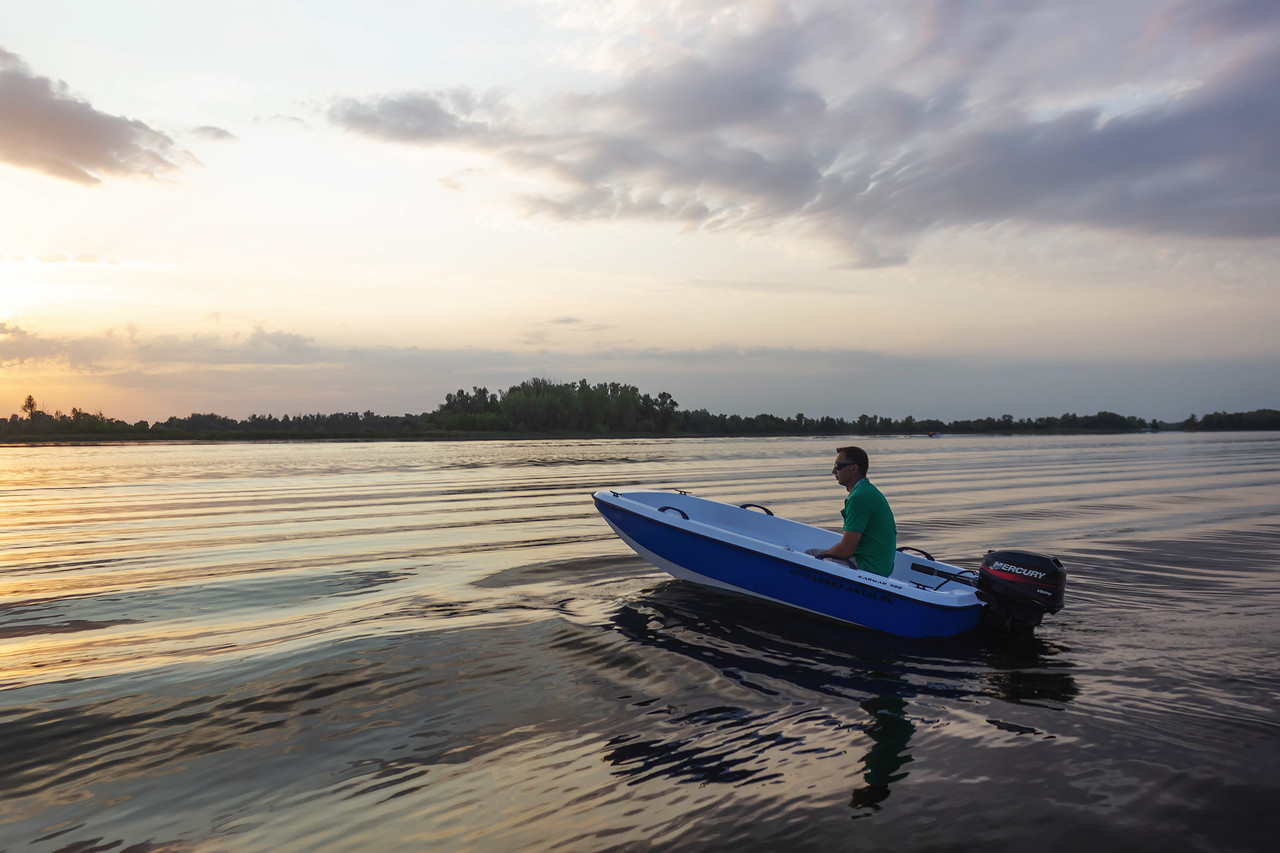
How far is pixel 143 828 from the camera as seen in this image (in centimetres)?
438

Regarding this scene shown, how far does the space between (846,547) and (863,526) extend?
13.0 inches

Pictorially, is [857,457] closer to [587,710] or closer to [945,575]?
[945,575]

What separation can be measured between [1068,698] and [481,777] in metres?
5.29

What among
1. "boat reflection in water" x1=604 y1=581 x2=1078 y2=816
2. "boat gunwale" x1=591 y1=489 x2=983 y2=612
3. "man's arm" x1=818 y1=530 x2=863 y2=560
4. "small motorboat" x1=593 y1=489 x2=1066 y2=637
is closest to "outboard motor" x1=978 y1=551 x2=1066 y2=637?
"small motorboat" x1=593 y1=489 x2=1066 y2=637

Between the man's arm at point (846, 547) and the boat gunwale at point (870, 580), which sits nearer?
the boat gunwale at point (870, 580)

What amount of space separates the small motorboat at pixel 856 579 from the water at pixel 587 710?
345 mm

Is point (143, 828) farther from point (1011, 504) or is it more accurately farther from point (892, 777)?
point (1011, 504)

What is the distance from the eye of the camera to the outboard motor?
317 inches

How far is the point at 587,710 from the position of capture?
6.20 m

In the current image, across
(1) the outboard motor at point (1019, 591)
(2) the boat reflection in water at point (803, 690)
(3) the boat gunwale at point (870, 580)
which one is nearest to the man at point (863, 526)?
(3) the boat gunwale at point (870, 580)

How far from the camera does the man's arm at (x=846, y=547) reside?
8727mm

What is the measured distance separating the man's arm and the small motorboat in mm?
153

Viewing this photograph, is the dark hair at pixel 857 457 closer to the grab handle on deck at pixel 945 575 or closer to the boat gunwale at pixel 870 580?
Result: the boat gunwale at pixel 870 580

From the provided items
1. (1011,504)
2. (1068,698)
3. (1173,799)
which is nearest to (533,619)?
(1068,698)
